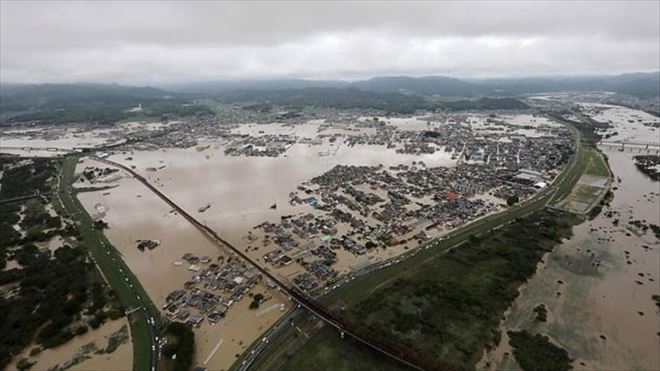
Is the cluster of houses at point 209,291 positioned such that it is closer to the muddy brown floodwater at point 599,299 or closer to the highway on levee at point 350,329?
the highway on levee at point 350,329

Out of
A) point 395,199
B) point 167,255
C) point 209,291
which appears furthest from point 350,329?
point 395,199

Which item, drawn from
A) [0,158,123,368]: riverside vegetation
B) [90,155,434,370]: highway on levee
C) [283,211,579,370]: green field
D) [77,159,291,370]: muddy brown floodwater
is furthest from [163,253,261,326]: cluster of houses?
[283,211,579,370]: green field

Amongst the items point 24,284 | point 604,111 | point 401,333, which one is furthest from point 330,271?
point 604,111

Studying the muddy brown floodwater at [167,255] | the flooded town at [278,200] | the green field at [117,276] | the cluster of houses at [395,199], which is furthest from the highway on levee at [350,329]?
the green field at [117,276]

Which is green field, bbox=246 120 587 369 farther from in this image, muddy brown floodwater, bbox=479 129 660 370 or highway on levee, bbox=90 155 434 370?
muddy brown floodwater, bbox=479 129 660 370

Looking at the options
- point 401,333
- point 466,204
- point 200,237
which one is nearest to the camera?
point 401,333

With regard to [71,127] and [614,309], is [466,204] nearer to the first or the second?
[614,309]

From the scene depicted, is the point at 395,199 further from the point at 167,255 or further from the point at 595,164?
the point at 595,164
